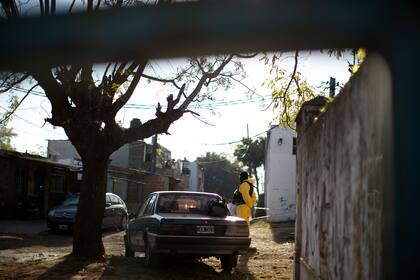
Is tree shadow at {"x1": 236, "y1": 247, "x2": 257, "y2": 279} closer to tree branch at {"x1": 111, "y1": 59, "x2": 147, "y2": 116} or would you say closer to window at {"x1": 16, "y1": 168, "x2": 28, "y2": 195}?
tree branch at {"x1": 111, "y1": 59, "x2": 147, "y2": 116}

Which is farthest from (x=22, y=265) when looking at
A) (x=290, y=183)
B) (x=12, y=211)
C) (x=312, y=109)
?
(x=290, y=183)

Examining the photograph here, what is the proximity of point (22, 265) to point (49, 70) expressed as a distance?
141 inches

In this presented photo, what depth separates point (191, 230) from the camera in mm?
9328

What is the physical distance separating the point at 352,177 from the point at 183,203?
6.73 m

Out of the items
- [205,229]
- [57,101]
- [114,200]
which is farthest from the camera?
[114,200]

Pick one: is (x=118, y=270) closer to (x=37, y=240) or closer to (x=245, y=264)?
(x=245, y=264)

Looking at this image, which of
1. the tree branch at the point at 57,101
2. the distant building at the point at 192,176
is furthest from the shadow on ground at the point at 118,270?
the distant building at the point at 192,176

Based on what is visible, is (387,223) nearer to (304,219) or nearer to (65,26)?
(65,26)

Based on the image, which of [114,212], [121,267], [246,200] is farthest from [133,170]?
[121,267]

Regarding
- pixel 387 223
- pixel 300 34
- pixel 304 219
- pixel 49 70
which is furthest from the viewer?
pixel 49 70

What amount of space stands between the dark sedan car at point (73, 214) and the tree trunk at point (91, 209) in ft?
25.6

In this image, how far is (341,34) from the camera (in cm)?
468

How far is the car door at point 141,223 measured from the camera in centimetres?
1038

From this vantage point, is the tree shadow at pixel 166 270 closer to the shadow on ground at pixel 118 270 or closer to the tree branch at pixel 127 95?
the shadow on ground at pixel 118 270
